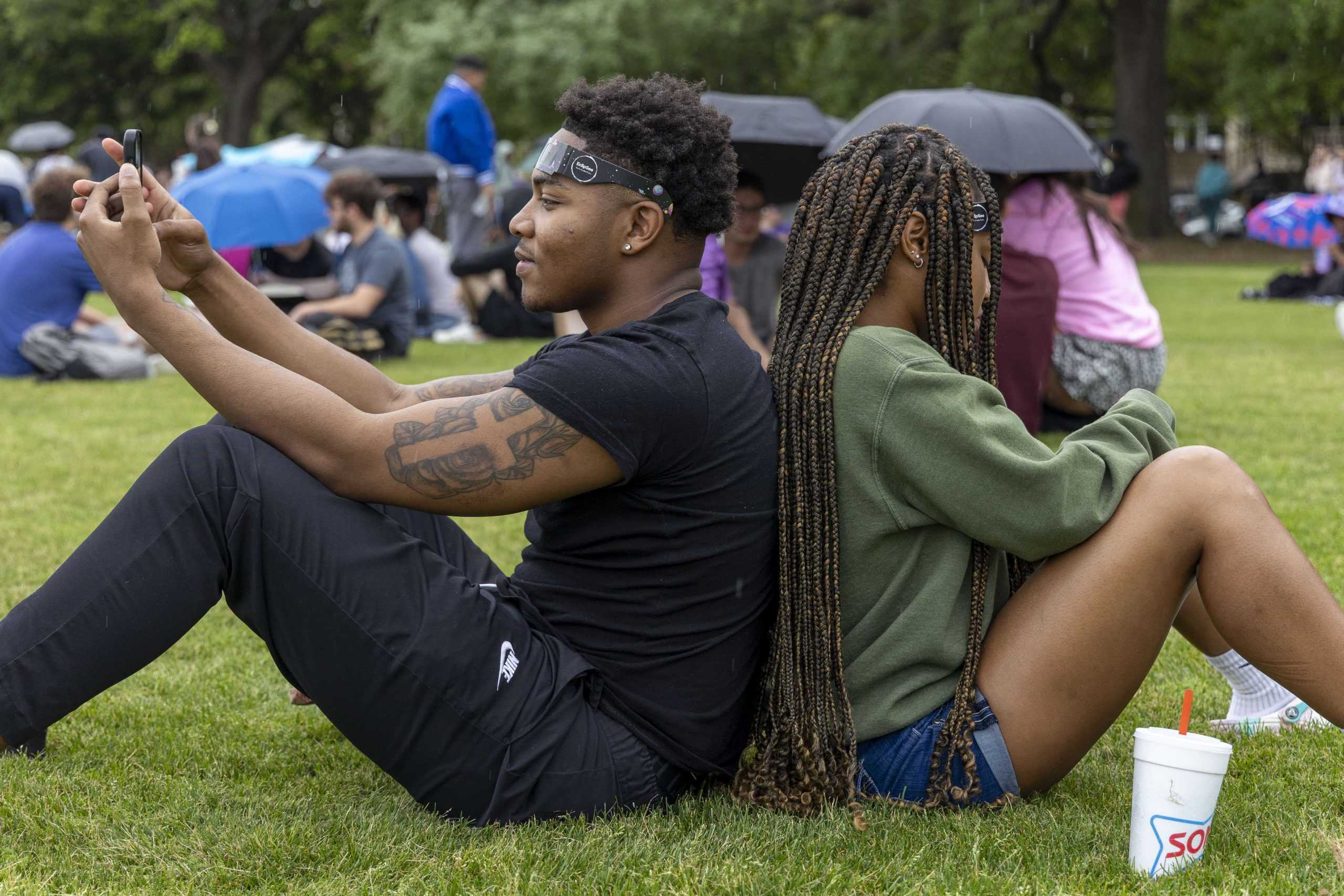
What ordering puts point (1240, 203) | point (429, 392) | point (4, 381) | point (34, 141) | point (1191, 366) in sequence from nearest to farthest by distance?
point (429, 392) < point (4, 381) < point (1191, 366) < point (34, 141) < point (1240, 203)

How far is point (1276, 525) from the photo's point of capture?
8.78ft

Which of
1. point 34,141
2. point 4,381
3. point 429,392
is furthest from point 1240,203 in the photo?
point 429,392

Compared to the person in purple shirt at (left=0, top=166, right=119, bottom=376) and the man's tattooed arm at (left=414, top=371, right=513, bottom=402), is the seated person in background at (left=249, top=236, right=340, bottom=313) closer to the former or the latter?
the person in purple shirt at (left=0, top=166, right=119, bottom=376)

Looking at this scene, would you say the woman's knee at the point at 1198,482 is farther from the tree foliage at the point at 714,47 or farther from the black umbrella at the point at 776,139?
the tree foliage at the point at 714,47

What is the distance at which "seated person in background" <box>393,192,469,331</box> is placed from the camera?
47.3ft

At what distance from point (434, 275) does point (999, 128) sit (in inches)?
339

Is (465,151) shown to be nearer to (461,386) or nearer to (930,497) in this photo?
(461,386)

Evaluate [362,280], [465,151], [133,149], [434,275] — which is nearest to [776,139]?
[362,280]

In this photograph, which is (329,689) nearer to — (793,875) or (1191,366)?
(793,875)

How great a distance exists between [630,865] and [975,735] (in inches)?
28.0

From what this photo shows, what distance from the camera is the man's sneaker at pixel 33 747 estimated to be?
311cm

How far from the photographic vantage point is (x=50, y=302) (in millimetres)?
11070

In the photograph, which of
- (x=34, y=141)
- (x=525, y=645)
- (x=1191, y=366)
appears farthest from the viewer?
(x=34, y=141)

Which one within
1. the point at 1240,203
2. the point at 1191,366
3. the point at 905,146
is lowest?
the point at 1240,203
